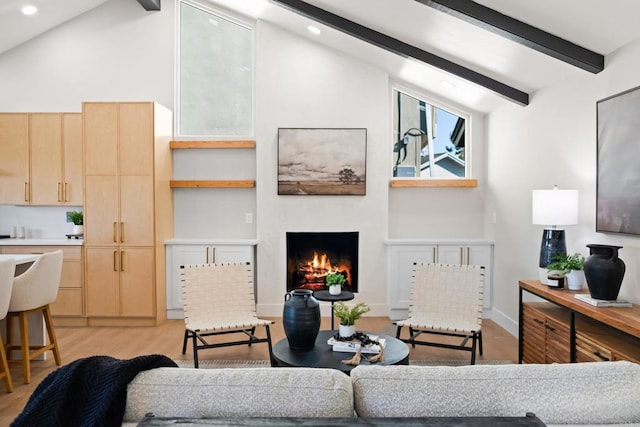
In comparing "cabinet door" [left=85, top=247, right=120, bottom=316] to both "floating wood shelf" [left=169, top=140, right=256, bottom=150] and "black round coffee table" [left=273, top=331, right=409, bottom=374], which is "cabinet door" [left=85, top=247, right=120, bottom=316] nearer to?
"floating wood shelf" [left=169, top=140, right=256, bottom=150]

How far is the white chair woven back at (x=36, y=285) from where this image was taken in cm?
345

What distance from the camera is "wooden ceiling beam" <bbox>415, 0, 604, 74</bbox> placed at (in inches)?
127

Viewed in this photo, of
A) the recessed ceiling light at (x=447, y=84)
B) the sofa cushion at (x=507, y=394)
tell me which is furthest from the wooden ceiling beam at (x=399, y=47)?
the sofa cushion at (x=507, y=394)

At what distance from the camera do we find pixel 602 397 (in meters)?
1.27

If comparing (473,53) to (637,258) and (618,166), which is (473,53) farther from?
(637,258)

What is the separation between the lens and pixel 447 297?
4.06 m

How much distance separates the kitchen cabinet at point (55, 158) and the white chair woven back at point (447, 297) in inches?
156

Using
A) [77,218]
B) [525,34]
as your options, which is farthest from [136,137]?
[525,34]

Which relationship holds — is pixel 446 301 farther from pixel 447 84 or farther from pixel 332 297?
pixel 447 84

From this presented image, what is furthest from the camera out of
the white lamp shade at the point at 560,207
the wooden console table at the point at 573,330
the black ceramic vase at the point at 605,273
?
the white lamp shade at the point at 560,207

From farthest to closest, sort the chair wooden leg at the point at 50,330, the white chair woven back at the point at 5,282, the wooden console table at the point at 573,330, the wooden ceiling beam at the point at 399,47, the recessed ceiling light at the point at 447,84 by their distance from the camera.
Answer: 1. the recessed ceiling light at the point at 447,84
2. the wooden ceiling beam at the point at 399,47
3. the chair wooden leg at the point at 50,330
4. the white chair woven back at the point at 5,282
5. the wooden console table at the point at 573,330

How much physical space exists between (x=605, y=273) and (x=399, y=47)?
2802 mm

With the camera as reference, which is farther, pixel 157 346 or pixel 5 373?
pixel 157 346

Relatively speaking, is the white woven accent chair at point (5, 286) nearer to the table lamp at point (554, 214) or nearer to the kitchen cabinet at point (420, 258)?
the kitchen cabinet at point (420, 258)
